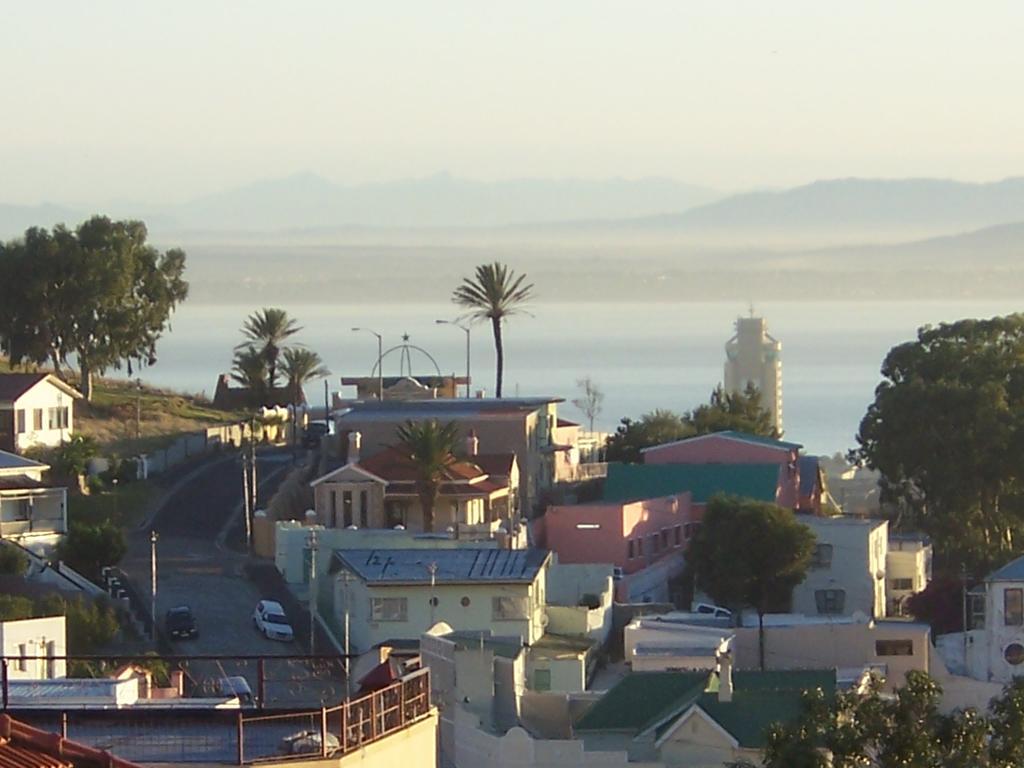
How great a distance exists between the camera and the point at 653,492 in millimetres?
67812

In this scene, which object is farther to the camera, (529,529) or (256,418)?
(256,418)

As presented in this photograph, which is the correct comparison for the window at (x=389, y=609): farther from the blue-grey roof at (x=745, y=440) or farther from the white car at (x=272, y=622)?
the blue-grey roof at (x=745, y=440)

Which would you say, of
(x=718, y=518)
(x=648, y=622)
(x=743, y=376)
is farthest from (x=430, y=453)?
(x=743, y=376)

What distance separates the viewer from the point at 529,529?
199 ft

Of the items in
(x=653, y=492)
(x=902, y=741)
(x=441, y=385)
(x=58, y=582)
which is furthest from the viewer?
(x=441, y=385)

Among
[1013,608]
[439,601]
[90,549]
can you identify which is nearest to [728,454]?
[1013,608]

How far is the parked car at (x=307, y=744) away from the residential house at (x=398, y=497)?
43.0 m

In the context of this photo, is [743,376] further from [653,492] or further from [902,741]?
[902,741]

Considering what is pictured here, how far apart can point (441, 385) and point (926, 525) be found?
57.5ft

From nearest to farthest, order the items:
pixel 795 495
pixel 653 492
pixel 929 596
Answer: pixel 929 596 < pixel 653 492 < pixel 795 495

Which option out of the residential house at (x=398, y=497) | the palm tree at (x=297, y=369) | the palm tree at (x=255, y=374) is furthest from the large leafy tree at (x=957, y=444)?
the palm tree at (x=255, y=374)

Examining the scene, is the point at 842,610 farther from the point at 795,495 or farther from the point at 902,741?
the point at 902,741

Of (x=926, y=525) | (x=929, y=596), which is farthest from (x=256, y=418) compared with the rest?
(x=929, y=596)

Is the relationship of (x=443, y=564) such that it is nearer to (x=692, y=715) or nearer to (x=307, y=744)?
(x=692, y=715)
